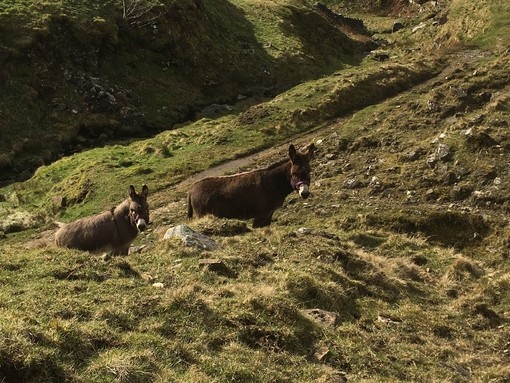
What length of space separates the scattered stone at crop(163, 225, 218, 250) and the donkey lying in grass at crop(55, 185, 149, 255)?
1024 millimetres

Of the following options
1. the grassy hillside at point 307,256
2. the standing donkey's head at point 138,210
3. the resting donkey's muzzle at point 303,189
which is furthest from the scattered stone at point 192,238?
the resting donkey's muzzle at point 303,189

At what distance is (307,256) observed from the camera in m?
13.7

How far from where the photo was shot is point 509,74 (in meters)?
31.9

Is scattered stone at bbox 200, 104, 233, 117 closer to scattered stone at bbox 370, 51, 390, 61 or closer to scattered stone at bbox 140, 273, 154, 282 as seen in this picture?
scattered stone at bbox 370, 51, 390, 61

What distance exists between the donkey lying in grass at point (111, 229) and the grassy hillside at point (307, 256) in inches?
45.1

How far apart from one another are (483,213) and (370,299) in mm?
9844

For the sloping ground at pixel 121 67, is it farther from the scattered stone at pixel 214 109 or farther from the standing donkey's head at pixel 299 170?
the standing donkey's head at pixel 299 170

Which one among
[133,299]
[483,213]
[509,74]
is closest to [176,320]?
[133,299]

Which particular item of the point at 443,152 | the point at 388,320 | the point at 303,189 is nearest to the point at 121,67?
the point at 443,152

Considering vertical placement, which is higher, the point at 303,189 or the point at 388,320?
the point at 303,189

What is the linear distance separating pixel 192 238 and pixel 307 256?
2853 mm

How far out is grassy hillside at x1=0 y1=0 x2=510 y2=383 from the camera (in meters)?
8.18

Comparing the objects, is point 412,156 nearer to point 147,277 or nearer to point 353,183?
point 353,183

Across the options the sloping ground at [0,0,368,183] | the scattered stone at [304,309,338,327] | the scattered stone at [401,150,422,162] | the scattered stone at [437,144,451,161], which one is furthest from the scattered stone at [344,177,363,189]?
the sloping ground at [0,0,368,183]
